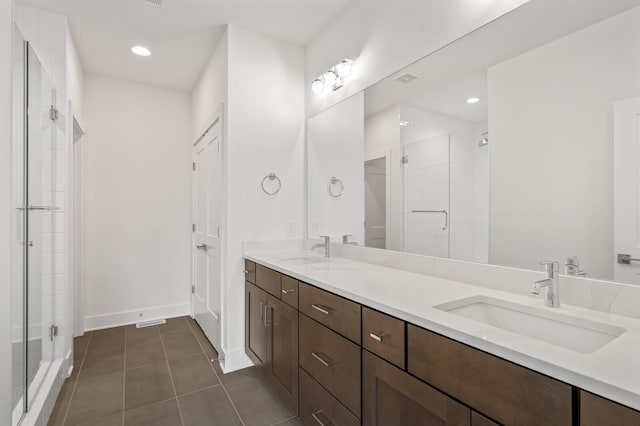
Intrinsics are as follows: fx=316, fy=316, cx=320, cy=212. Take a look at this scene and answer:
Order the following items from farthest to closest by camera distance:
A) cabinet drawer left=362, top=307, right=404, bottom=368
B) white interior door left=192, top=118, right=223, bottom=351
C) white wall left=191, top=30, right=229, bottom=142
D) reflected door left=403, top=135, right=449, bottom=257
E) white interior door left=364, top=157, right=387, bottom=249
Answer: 1. white interior door left=192, top=118, right=223, bottom=351
2. white wall left=191, top=30, right=229, bottom=142
3. white interior door left=364, top=157, right=387, bottom=249
4. reflected door left=403, top=135, right=449, bottom=257
5. cabinet drawer left=362, top=307, right=404, bottom=368

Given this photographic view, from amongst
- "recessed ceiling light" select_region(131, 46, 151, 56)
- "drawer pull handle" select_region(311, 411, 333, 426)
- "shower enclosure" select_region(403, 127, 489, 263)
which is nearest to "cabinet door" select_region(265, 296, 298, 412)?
"drawer pull handle" select_region(311, 411, 333, 426)

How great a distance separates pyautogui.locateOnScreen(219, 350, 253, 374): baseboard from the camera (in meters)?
2.34

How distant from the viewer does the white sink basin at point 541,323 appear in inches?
36.5

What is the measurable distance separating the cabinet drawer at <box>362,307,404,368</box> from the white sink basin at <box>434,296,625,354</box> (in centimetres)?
17

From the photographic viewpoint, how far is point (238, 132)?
2420 mm

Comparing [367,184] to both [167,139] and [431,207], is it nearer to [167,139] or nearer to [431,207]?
[431,207]

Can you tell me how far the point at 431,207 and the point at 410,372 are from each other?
3.15 ft

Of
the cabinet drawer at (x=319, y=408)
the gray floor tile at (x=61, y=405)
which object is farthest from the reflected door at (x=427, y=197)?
the gray floor tile at (x=61, y=405)

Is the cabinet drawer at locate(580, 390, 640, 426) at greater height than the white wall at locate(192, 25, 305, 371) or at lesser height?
lesser

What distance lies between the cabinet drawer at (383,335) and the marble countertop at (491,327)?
1.2 inches

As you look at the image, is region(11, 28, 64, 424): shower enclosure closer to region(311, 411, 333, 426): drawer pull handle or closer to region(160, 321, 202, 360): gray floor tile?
region(160, 321, 202, 360): gray floor tile

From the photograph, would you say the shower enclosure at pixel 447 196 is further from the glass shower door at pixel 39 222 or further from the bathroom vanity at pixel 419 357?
the glass shower door at pixel 39 222

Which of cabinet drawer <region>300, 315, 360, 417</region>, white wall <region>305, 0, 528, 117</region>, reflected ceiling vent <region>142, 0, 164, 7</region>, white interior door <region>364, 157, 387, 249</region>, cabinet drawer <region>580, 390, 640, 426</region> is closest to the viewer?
A: cabinet drawer <region>580, 390, 640, 426</region>

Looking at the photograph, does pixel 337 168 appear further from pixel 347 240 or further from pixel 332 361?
pixel 332 361
